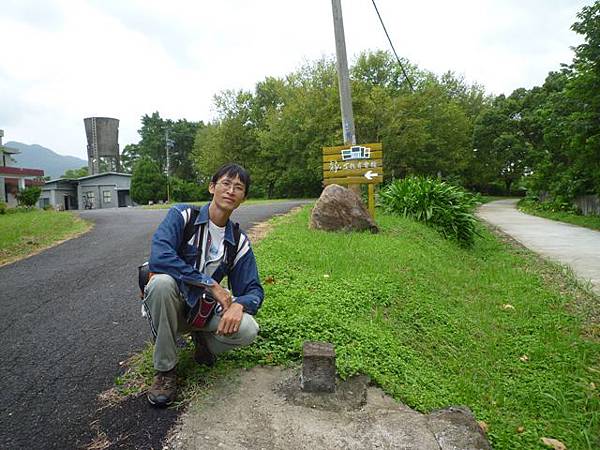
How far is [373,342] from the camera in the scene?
3.20 m

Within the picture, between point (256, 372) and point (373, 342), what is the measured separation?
1000mm

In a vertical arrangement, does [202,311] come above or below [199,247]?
below

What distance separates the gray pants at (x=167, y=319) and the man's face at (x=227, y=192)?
1.85ft

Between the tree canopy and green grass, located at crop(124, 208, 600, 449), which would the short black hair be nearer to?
green grass, located at crop(124, 208, 600, 449)

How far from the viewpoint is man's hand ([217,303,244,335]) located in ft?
7.51

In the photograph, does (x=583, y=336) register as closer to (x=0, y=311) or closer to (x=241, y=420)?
(x=241, y=420)

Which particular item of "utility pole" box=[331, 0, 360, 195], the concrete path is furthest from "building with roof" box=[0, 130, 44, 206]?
the concrete path

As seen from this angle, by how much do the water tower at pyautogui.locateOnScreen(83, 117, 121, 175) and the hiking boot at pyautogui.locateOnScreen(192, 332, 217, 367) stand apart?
50.9 meters

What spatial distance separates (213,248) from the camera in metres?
2.56

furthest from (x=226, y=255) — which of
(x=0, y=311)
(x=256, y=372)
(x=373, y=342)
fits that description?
(x=0, y=311)

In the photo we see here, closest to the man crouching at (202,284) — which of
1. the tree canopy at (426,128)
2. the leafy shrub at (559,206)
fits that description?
the tree canopy at (426,128)

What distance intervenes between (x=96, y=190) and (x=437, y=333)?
3871 cm

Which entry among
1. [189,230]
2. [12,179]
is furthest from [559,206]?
[12,179]

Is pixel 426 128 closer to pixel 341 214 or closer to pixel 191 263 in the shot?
pixel 341 214
